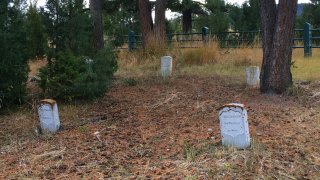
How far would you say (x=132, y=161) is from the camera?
15.0ft

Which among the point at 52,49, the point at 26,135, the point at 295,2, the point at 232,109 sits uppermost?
the point at 295,2

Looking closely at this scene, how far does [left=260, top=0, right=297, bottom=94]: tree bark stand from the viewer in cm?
728

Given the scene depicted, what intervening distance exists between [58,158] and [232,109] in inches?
71.1

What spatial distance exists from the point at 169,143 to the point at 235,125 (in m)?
0.79

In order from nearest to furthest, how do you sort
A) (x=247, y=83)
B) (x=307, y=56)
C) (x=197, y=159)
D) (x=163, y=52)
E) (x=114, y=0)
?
(x=197, y=159), (x=247, y=83), (x=163, y=52), (x=307, y=56), (x=114, y=0)

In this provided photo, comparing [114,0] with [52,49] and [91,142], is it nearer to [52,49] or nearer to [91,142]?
[52,49]

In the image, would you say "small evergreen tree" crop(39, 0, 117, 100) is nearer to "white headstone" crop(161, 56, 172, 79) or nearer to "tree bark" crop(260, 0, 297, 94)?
"white headstone" crop(161, 56, 172, 79)

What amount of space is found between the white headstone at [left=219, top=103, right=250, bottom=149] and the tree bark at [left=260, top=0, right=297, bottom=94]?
2.97m

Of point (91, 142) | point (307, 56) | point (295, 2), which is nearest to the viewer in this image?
point (91, 142)

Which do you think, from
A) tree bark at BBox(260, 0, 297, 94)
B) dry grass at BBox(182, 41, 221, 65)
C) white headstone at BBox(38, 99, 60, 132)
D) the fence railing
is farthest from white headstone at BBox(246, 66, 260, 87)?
the fence railing

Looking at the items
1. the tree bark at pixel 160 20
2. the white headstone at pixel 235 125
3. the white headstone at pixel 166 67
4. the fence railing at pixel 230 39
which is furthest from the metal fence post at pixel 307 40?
the white headstone at pixel 235 125

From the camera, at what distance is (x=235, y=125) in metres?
4.65

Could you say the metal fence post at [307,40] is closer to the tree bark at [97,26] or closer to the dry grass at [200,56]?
the dry grass at [200,56]

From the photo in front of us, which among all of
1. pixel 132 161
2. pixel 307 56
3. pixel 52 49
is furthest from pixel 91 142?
pixel 307 56
